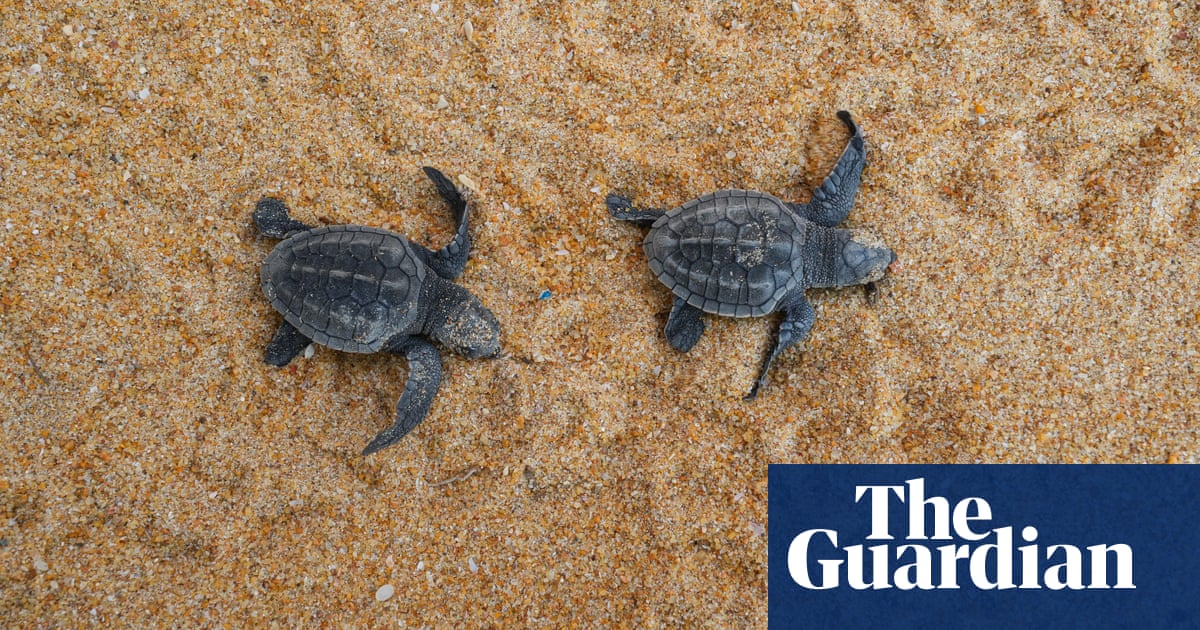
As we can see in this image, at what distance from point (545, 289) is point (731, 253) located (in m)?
0.91

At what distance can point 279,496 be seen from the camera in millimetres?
2918

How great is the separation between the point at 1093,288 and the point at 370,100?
3660mm

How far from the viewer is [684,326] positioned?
3.09 metres

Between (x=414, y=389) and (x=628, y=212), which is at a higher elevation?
(x=628, y=212)

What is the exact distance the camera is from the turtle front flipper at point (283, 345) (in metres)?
2.93

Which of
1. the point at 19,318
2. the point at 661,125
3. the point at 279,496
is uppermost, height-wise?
the point at 661,125

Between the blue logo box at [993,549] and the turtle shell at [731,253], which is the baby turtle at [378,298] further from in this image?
the blue logo box at [993,549]

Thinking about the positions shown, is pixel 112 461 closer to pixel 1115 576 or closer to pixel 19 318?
pixel 19 318

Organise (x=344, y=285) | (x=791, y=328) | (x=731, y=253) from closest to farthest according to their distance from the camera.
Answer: (x=344, y=285) → (x=731, y=253) → (x=791, y=328)

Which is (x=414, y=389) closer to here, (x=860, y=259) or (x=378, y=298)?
(x=378, y=298)

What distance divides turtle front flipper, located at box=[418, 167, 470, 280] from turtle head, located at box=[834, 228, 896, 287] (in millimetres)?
1773

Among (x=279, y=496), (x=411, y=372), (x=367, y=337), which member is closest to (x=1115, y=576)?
(x=411, y=372)

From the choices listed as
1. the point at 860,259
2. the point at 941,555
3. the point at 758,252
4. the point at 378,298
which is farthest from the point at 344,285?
the point at 941,555

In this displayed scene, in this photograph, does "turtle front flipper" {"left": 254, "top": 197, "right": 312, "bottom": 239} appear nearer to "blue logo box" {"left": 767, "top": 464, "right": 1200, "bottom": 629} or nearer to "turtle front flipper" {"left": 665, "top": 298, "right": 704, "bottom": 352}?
"turtle front flipper" {"left": 665, "top": 298, "right": 704, "bottom": 352}
